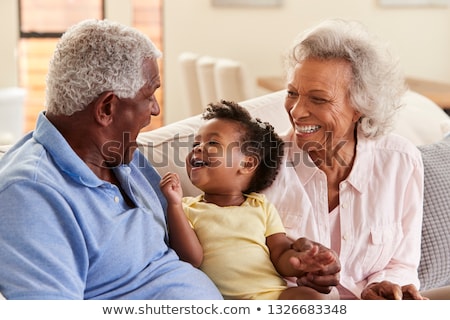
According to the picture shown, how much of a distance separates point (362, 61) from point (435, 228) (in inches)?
19.0

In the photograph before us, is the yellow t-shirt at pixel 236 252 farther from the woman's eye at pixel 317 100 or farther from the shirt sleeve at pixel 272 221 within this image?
the woman's eye at pixel 317 100

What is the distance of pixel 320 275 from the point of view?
1.48 meters

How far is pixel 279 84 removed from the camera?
4.34 metres

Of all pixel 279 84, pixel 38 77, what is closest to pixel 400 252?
pixel 279 84

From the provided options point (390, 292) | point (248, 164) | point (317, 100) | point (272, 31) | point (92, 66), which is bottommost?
point (390, 292)

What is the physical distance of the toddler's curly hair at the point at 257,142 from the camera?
1.54 m

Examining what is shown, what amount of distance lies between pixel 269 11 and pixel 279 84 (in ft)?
4.32

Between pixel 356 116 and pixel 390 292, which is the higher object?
pixel 356 116

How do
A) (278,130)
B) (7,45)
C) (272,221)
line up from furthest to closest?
(7,45) → (278,130) → (272,221)

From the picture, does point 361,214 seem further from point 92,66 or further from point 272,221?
point 92,66

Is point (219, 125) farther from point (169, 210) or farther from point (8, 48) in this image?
point (8, 48)

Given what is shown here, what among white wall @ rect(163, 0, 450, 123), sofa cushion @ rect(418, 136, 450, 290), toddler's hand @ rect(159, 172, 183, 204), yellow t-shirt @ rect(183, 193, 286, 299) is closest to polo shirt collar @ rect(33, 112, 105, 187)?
toddler's hand @ rect(159, 172, 183, 204)

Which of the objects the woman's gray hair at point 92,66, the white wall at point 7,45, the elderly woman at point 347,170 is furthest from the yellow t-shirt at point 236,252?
the white wall at point 7,45

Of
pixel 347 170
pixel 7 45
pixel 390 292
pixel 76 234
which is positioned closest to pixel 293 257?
pixel 390 292
